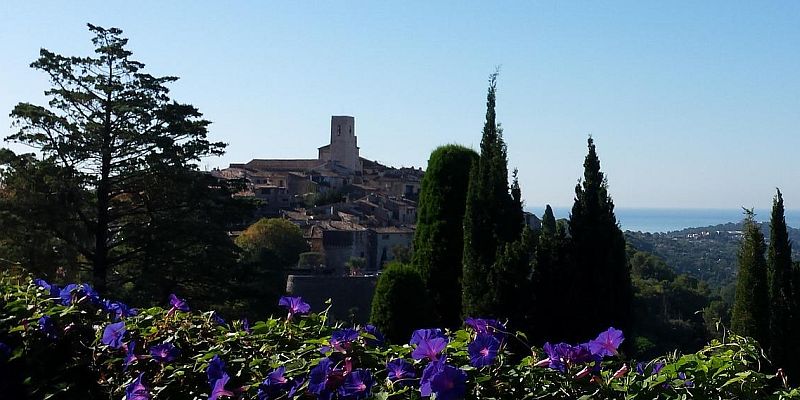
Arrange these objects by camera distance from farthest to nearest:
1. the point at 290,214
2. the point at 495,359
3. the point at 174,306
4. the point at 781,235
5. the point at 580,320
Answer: the point at 290,214 < the point at 781,235 < the point at 580,320 < the point at 174,306 < the point at 495,359

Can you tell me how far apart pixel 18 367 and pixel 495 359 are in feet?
4.71

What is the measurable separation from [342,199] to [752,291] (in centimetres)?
5059

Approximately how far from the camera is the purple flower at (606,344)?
4.75ft

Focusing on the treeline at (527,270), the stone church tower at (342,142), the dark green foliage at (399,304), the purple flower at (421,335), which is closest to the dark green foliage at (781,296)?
the treeline at (527,270)

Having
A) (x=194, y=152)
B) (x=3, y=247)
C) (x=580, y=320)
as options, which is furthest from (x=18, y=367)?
(x=194, y=152)

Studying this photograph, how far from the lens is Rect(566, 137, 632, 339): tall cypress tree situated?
8344 mm

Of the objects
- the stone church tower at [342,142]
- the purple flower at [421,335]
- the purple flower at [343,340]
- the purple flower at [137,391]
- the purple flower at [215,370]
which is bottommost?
the purple flower at [137,391]

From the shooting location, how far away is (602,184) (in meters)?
8.78

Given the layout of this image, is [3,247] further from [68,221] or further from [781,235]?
[781,235]

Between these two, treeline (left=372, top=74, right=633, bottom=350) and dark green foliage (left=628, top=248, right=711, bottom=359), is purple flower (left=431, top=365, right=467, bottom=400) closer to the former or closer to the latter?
treeline (left=372, top=74, right=633, bottom=350)

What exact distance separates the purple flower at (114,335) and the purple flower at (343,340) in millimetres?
615

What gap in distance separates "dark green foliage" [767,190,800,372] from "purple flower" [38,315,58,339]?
8.84m

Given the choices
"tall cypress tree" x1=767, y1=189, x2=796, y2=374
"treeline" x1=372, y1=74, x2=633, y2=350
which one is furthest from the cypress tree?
"treeline" x1=372, y1=74, x2=633, y2=350

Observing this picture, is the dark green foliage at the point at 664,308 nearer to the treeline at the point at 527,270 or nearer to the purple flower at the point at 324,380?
the treeline at the point at 527,270
